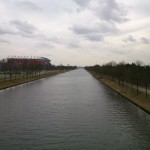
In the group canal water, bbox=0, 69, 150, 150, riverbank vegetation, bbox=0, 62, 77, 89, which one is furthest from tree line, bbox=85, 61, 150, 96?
riverbank vegetation, bbox=0, 62, 77, 89

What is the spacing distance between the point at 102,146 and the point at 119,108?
12.8 metres

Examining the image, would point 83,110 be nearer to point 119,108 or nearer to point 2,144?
point 119,108

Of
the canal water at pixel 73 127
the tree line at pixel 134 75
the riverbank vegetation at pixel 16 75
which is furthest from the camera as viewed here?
the riverbank vegetation at pixel 16 75

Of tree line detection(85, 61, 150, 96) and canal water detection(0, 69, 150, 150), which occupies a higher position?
tree line detection(85, 61, 150, 96)

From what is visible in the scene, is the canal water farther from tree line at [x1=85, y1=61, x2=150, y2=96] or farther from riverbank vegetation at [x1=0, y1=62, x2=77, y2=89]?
riverbank vegetation at [x1=0, y1=62, x2=77, y2=89]

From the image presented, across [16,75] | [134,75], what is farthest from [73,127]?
[16,75]

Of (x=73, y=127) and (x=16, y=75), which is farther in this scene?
(x=16, y=75)

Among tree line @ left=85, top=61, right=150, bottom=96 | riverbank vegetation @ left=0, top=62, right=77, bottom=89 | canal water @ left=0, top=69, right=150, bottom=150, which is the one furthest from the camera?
riverbank vegetation @ left=0, top=62, right=77, bottom=89

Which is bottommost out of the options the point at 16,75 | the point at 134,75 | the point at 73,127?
the point at 73,127

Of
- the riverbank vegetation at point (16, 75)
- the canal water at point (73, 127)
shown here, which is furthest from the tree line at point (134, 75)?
the riverbank vegetation at point (16, 75)

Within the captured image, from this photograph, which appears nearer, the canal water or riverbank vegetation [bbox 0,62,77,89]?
the canal water

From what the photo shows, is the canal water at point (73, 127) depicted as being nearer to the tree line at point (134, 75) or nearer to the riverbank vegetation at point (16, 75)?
the tree line at point (134, 75)

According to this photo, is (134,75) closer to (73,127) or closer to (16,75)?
(73,127)

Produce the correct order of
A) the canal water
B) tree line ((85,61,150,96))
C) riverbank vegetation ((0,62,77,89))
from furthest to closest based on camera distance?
1. riverbank vegetation ((0,62,77,89))
2. tree line ((85,61,150,96))
3. the canal water
